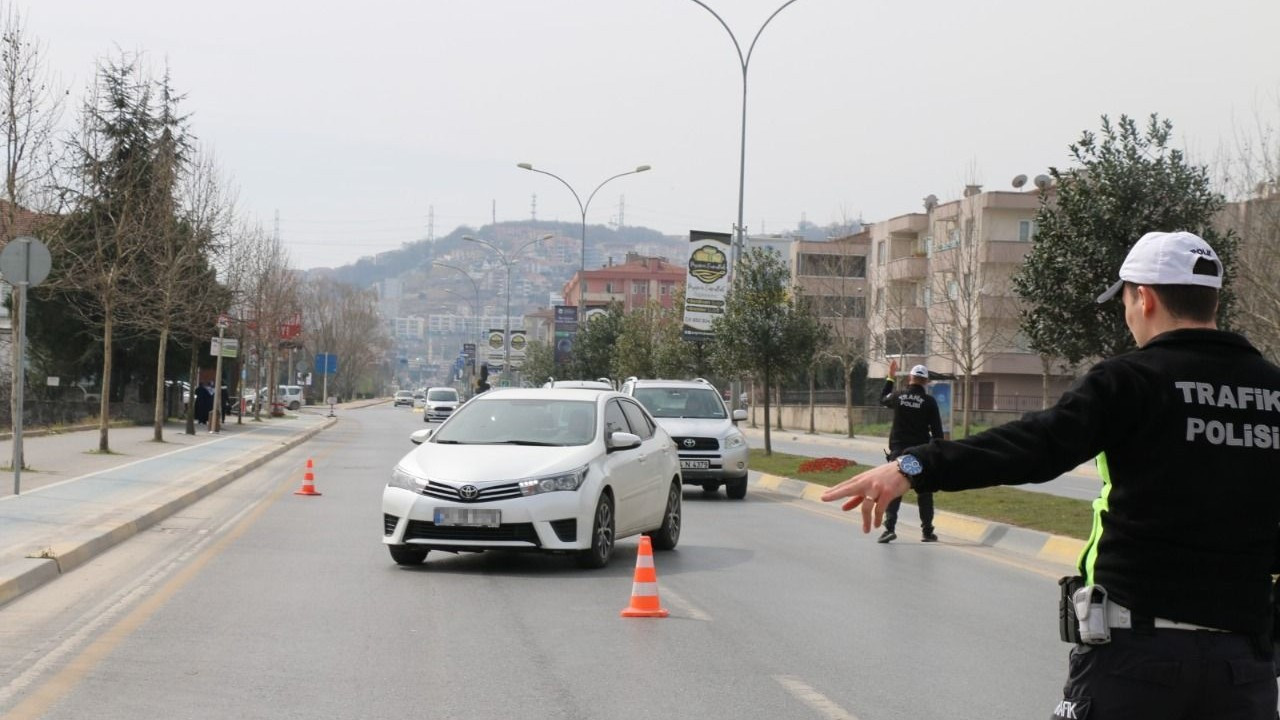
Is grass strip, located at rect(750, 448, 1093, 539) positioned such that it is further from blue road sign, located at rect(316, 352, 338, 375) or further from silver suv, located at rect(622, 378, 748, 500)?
blue road sign, located at rect(316, 352, 338, 375)

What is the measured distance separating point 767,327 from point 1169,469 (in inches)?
1212

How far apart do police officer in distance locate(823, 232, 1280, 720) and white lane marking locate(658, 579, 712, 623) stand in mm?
6926

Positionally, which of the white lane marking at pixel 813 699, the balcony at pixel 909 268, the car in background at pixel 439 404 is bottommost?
the white lane marking at pixel 813 699

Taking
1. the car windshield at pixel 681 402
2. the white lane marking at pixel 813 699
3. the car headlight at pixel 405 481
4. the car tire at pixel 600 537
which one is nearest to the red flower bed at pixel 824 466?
the car windshield at pixel 681 402

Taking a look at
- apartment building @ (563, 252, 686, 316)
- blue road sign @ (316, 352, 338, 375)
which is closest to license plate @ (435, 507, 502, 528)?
blue road sign @ (316, 352, 338, 375)

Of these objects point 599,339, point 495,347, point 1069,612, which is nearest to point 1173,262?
point 1069,612

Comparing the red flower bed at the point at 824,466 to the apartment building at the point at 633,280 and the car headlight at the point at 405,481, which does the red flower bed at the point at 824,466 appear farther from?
the apartment building at the point at 633,280

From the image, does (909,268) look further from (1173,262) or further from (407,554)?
(1173,262)

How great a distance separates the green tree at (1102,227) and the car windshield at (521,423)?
299 inches

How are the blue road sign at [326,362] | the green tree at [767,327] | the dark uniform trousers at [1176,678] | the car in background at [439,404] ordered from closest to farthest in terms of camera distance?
the dark uniform trousers at [1176,678] < the green tree at [767,327] < the car in background at [439,404] < the blue road sign at [326,362]

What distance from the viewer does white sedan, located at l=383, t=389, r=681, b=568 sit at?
12953mm

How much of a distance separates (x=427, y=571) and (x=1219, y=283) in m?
9.98

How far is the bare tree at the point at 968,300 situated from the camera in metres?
57.2

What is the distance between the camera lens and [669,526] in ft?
50.5
